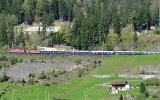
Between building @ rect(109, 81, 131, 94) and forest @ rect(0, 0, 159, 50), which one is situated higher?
forest @ rect(0, 0, 159, 50)

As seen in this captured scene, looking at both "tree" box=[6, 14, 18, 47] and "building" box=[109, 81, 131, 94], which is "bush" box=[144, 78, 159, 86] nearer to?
"building" box=[109, 81, 131, 94]

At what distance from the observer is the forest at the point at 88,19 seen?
157 meters

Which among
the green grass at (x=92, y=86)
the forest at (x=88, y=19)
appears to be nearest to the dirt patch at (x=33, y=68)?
the green grass at (x=92, y=86)

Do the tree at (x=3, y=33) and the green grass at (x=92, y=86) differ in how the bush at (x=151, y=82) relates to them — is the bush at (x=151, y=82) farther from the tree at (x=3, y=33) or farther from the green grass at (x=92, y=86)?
the tree at (x=3, y=33)

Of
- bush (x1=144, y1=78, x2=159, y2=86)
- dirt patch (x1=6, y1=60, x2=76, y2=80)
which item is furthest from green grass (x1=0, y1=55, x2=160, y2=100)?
dirt patch (x1=6, y1=60, x2=76, y2=80)

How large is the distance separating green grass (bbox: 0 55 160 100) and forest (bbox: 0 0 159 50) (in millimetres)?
21169

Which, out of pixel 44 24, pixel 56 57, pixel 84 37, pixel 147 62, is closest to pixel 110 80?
pixel 147 62

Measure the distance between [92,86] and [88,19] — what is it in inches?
2036

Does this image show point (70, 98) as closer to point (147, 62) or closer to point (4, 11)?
point (147, 62)

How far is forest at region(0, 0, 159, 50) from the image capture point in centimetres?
15738

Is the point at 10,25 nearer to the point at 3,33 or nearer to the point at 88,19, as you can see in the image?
the point at 3,33

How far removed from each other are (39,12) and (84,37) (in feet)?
91.7

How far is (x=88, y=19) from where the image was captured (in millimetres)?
159625

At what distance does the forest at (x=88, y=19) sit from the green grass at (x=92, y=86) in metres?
21.2
